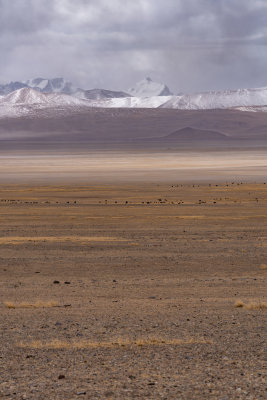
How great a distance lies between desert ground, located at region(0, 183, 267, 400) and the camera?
7695 millimetres

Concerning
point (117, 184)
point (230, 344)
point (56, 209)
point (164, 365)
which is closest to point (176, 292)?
point (230, 344)

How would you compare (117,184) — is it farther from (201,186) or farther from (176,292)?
(176,292)

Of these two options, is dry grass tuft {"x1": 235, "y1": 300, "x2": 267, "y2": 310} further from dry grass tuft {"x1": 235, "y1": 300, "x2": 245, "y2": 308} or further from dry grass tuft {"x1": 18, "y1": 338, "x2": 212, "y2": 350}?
dry grass tuft {"x1": 18, "y1": 338, "x2": 212, "y2": 350}

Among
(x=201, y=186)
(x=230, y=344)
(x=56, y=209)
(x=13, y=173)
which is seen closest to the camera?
(x=230, y=344)

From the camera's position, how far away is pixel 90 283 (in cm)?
1559

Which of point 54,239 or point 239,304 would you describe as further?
point 54,239

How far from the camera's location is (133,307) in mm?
12219

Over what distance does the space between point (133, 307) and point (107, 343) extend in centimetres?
283

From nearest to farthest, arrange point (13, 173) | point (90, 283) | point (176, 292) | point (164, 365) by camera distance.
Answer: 1. point (164, 365)
2. point (176, 292)
3. point (90, 283)
4. point (13, 173)

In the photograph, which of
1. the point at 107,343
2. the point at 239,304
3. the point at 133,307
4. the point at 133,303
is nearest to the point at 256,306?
the point at 239,304

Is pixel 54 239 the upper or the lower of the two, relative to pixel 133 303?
upper

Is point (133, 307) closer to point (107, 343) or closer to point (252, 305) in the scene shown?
point (252, 305)

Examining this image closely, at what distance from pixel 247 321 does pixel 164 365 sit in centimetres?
278

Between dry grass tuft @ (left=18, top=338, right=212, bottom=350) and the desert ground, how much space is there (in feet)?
0.05
